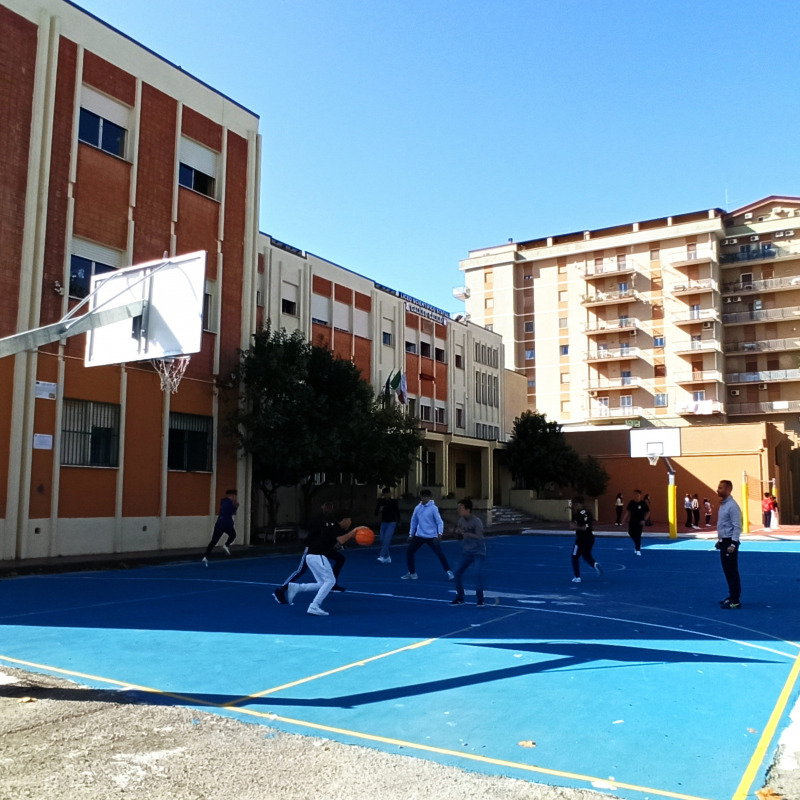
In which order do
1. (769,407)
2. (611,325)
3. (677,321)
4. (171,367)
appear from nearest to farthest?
1. (171,367)
2. (769,407)
3. (677,321)
4. (611,325)

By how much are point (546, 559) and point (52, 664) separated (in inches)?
658

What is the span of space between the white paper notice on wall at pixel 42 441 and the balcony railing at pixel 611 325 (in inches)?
2346

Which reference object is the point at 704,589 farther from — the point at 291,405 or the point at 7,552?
the point at 7,552

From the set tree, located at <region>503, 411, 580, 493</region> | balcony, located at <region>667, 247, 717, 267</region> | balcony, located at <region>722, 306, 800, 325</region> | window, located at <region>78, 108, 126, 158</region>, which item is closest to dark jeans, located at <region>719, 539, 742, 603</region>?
window, located at <region>78, 108, 126, 158</region>

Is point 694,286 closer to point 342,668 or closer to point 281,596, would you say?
point 281,596

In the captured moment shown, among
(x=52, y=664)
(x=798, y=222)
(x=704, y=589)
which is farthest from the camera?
(x=798, y=222)

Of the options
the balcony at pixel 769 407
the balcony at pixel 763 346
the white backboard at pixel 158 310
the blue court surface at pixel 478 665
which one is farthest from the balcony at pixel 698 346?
the white backboard at pixel 158 310

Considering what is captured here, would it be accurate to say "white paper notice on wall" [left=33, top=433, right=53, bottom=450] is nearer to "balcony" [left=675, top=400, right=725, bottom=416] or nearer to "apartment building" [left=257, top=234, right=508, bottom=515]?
"apartment building" [left=257, top=234, right=508, bottom=515]

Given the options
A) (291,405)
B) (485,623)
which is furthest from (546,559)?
(485,623)

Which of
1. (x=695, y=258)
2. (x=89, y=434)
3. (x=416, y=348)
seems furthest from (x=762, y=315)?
(x=89, y=434)

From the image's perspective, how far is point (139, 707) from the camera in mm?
6656

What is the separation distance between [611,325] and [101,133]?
190 feet

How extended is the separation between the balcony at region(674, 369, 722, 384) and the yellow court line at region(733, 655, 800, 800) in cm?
6507

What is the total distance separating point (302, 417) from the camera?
25453 millimetres
